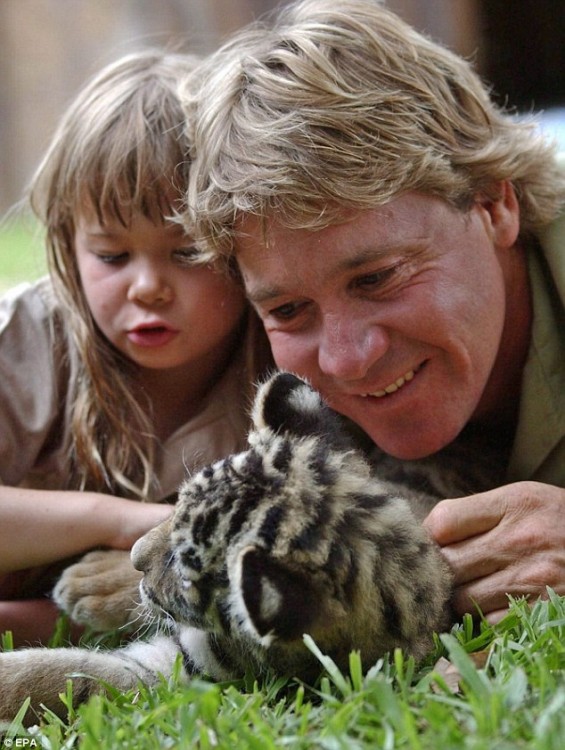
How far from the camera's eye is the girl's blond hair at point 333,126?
2998mm

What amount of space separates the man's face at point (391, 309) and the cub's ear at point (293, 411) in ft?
1.07

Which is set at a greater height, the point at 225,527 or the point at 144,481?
the point at 225,527

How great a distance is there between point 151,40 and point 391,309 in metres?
4.35

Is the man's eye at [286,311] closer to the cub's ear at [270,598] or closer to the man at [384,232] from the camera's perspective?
the man at [384,232]

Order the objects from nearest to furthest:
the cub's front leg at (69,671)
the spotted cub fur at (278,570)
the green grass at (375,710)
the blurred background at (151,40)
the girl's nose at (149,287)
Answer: the green grass at (375,710) → the spotted cub fur at (278,570) → the cub's front leg at (69,671) → the girl's nose at (149,287) → the blurred background at (151,40)

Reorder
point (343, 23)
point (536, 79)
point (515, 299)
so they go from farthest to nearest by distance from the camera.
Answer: point (536, 79)
point (515, 299)
point (343, 23)

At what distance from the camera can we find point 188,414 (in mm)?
4078

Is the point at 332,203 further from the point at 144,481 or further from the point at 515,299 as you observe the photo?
the point at 144,481

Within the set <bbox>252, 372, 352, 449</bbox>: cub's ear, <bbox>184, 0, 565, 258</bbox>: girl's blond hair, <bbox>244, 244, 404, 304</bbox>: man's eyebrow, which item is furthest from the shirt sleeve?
<bbox>244, 244, 404, 304</bbox>: man's eyebrow

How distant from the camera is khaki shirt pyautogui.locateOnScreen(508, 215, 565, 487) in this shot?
353 cm

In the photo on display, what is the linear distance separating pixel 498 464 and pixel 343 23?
167 cm

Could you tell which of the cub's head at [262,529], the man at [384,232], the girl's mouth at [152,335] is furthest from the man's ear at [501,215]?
the girl's mouth at [152,335]

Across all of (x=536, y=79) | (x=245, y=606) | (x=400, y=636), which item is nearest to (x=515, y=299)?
(x=400, y=636)

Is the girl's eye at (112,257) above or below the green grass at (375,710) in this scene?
above
